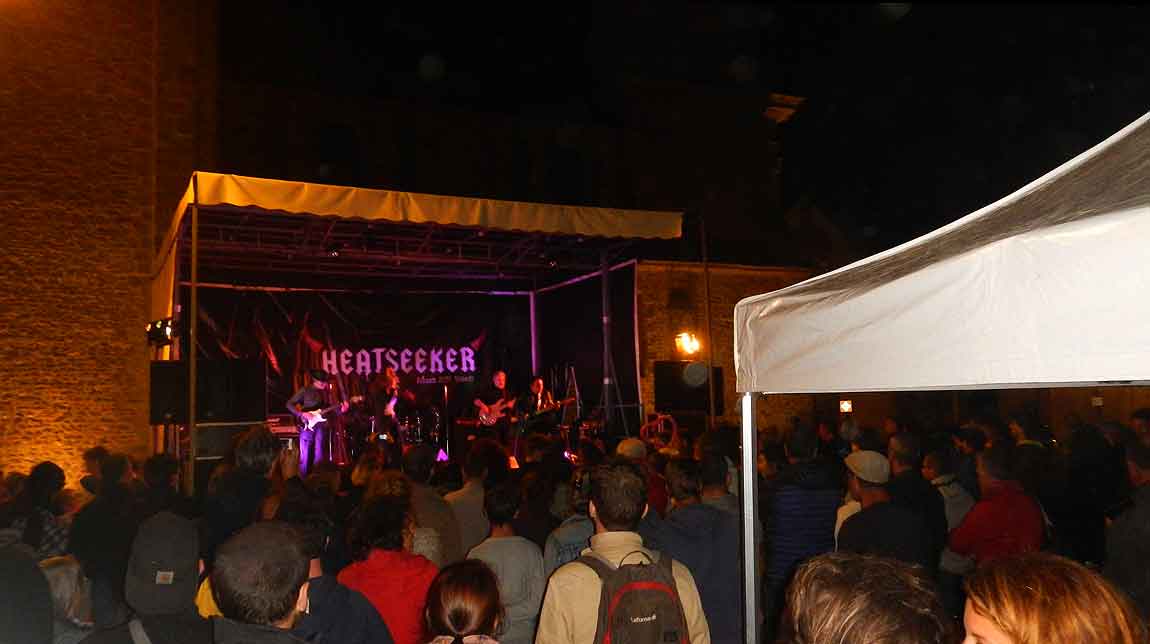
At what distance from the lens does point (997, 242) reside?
183cm

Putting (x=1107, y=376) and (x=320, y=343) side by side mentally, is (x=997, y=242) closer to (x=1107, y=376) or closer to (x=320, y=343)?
(x=1107, y=376)

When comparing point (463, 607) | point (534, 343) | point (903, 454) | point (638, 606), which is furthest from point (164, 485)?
point (534, 343)

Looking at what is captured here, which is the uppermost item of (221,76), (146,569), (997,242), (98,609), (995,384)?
(221,76)

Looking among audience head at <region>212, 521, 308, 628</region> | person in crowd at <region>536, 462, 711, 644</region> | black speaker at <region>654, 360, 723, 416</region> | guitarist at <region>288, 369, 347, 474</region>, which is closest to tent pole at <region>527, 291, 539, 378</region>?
guitarist at <region>288, 369, 347, 474</region>

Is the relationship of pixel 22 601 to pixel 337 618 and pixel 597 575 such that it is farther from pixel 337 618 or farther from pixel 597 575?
pixel 597 575

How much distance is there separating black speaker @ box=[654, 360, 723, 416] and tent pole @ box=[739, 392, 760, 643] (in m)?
7.22

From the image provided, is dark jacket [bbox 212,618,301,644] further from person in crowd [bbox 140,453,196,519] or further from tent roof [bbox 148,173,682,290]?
tent roof [bbox 148,173,682,290]

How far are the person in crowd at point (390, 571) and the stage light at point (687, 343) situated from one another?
11.7 m

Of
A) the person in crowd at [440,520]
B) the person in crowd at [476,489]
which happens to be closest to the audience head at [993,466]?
the person in crowd at [476,489]

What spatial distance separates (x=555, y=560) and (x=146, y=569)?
1.72 meters

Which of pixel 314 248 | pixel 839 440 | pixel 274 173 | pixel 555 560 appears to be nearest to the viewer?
pixel 555 560

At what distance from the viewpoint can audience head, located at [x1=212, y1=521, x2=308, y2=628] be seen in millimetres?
1926

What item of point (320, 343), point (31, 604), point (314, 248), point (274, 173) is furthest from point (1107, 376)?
point (274, 173)

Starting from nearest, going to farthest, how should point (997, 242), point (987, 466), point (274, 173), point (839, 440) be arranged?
point (997, 242), point (987, 466), point (839, 440), point (274, 173)
